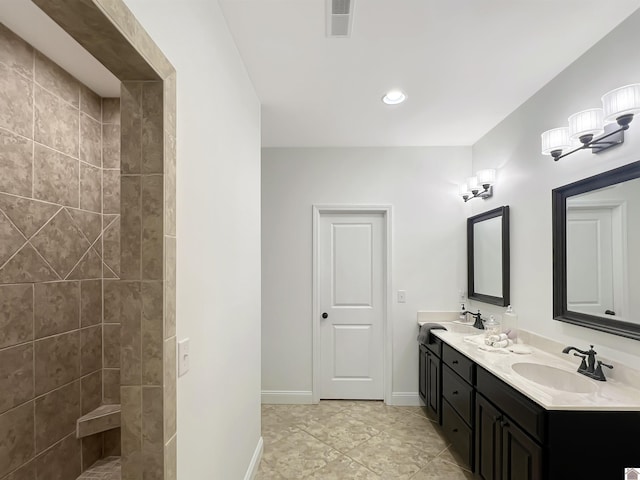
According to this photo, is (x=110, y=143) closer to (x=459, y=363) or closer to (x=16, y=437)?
(x=16, y=437)

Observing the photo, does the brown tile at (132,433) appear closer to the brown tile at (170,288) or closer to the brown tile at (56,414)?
the brown tile at (170,288)

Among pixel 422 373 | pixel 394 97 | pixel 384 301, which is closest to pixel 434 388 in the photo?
pixel 422 373

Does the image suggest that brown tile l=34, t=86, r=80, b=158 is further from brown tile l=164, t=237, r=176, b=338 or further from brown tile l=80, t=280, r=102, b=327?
brown tile l=164, t=237, r=176, b=338

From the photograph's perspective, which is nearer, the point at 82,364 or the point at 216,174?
the point at 216,174

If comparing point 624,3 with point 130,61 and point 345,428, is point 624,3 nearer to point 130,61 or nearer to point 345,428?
point 130,61

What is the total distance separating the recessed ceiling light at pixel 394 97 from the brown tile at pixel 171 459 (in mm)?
2455

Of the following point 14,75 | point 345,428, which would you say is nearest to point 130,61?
point 14,75

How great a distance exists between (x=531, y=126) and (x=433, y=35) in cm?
122

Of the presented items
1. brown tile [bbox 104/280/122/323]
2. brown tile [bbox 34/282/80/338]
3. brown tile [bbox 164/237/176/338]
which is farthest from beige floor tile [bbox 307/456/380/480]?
brown tile [bbox 164/237/176/338]

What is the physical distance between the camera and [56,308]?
73.3 inches

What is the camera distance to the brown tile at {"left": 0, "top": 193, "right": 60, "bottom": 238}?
5.30 feet

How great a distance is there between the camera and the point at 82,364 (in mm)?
2016

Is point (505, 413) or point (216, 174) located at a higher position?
point (216, 174)

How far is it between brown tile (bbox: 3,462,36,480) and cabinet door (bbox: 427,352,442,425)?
8.96 ft
